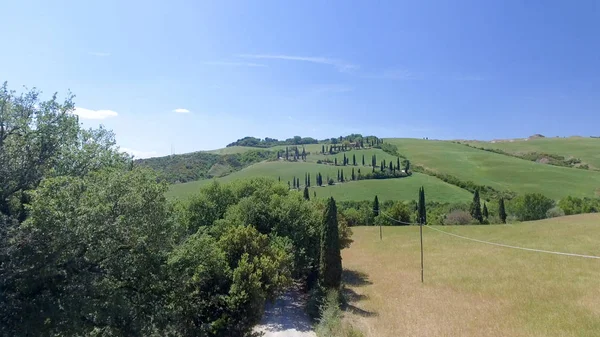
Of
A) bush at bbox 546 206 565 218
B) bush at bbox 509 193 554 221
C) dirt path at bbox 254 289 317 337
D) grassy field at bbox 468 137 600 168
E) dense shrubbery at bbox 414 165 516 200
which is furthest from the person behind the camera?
grassy field at bbox 468 137 600 168

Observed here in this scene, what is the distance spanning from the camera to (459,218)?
8038cm

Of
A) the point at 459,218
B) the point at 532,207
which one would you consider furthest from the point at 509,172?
the point at 459,218

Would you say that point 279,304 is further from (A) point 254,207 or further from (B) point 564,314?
(B) point 564,314

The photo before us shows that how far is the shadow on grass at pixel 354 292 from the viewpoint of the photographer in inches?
1071

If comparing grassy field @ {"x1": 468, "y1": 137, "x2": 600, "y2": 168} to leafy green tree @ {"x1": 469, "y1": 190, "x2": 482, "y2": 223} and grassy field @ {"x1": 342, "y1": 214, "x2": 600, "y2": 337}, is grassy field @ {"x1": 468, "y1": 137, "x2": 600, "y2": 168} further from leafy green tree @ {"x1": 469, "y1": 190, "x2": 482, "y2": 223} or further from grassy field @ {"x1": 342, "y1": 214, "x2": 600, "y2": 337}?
grassy field @ {"x1": 342, "y1": 214, "x2": 600, "y2": 337}

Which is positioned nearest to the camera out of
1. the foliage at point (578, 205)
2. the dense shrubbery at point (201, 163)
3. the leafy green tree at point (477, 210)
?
the leafy green tree at point (477, 210)

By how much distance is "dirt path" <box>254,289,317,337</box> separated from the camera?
23266 millimetres

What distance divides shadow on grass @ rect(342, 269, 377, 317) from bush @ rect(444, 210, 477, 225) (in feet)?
154

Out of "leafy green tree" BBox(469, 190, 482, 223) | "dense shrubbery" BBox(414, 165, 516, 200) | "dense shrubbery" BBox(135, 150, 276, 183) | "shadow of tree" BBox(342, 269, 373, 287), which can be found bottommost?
"shadow of tree" BBox(342, 269, 373, 287)

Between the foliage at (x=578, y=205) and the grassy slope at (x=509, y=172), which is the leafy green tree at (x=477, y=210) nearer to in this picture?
the foliage at (x=578, y=205)

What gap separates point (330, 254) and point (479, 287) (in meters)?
13.5

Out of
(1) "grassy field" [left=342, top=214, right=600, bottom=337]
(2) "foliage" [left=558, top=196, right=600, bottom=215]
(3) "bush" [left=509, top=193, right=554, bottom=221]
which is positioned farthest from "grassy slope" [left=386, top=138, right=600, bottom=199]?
(1) "grassy field" [left=342, top=214, right=600, bottom=337]

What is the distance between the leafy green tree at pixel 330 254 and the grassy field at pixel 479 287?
2520 mm

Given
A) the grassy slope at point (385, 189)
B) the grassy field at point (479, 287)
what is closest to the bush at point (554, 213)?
the grassy slope at point (385, 189)
